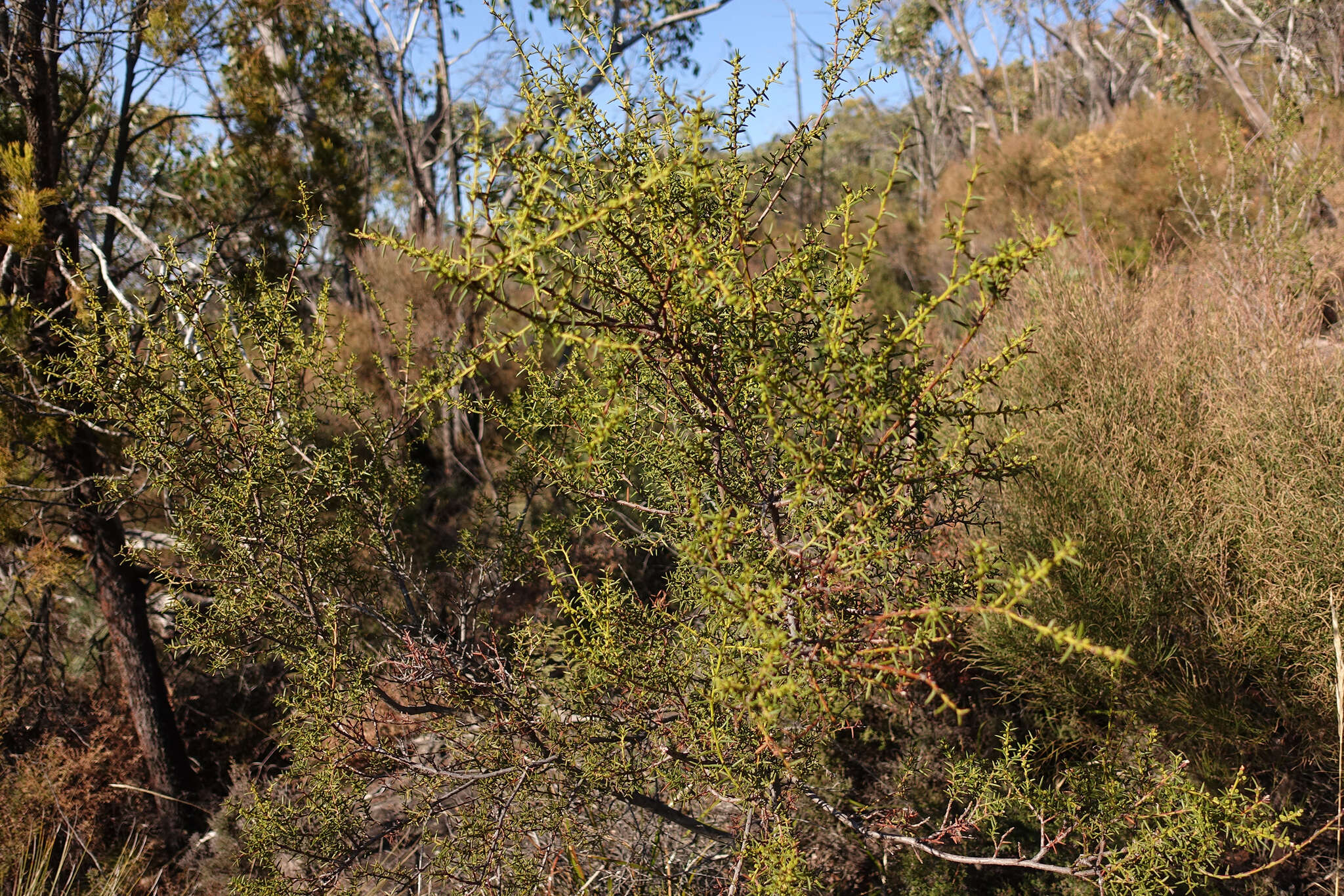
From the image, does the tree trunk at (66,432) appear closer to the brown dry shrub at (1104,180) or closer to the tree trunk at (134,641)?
the tree trunk at (134,641)

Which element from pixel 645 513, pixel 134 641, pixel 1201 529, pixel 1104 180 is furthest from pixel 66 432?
pixel 1104 180

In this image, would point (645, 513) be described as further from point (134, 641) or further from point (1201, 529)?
point (134, 641)

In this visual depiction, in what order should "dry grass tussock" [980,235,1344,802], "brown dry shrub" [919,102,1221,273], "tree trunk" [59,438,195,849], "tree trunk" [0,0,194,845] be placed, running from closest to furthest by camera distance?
"dry grass tussock" [980,235,1344,802] → "tree trunk" [0,0,194,845] → "tree trunk" [59,438,195,849] → "brown dry shrub" [919,102,1221,273]

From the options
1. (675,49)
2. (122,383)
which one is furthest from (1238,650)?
(675,49)

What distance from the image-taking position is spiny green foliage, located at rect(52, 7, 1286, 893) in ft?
4.19

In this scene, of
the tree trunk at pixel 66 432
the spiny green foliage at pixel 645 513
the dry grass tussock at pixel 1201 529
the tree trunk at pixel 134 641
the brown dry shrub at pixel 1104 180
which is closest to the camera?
the spiny green foliage at pixel 645 513

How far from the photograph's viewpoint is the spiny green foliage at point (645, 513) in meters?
1.28

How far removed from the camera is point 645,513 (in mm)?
1940

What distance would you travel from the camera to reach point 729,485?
166cm

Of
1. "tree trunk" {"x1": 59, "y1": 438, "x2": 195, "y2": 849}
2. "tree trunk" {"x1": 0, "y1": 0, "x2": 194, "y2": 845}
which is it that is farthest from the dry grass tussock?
→ "tree trunk" {"x1": 59, "y1": 438, "x2": 195, "y2": 849}

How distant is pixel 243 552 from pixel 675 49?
934cm

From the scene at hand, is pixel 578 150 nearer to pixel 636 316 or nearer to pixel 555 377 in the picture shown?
pixel 636 316

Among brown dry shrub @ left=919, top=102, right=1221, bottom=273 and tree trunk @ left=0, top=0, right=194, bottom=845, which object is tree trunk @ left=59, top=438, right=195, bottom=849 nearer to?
tree trunk @ left=0, top=0, right=194, bottom=845

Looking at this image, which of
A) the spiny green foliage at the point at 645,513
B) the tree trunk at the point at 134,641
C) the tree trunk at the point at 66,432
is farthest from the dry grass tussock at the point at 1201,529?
the tree trunk at the point at 134,641
